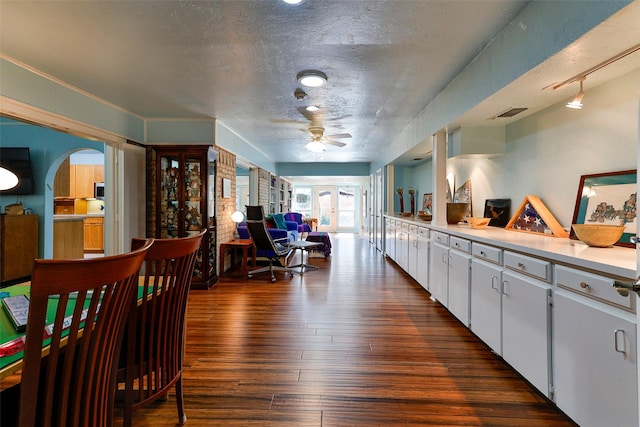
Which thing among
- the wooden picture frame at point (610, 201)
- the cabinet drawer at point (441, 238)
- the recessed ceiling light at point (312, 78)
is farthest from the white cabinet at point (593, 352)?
the recessed ceiling light at point (312, 78)

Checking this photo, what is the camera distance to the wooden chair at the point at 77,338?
2.46 feet

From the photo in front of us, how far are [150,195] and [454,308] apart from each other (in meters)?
3.98

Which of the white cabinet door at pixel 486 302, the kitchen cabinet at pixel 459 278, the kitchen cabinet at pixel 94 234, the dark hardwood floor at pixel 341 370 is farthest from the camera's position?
the kitchen cabinet at pixel 94 234

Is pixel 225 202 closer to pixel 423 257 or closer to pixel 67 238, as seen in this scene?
pixel 67 238

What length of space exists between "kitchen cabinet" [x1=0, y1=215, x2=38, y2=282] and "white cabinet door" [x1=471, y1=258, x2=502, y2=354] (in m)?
5.69

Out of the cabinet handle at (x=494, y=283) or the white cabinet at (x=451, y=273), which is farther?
the white cabinet at (x=451, y=273)

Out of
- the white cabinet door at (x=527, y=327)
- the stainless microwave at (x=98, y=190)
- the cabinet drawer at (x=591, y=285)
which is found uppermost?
the stainless microwave at (x=98, y=190)

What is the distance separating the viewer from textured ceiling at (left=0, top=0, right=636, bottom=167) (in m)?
1.80

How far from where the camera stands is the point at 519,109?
8.48 ft

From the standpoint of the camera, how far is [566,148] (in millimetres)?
2420

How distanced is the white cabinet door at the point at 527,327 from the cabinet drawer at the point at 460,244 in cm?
55

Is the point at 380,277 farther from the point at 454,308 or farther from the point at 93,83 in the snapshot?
the point at 93,83

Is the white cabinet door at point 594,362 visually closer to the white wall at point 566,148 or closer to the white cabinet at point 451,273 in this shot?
the white cabinet at point 451,273

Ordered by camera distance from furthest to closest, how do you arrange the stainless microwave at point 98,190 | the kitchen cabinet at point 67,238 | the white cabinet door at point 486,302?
the stainless microwave at point 98,190 → the kitchen cabinet at point 67,238 → the white cabinet door at point 486,302
